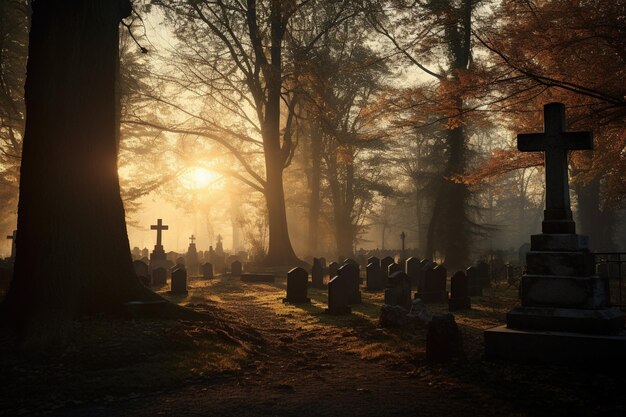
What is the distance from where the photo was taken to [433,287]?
1348cm

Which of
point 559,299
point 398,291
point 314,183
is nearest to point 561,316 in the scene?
point 559,299

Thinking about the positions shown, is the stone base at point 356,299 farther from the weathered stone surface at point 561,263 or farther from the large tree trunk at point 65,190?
the weathered stone surface at point 561,263

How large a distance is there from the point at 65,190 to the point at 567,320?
6.79 m

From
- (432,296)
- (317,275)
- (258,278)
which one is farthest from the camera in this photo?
(258,278)

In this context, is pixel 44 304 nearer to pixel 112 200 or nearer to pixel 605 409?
pixel 112 200

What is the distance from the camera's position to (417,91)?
13.8m

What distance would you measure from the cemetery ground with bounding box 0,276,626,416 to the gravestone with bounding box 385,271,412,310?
2.88m

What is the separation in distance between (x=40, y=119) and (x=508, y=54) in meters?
8.95

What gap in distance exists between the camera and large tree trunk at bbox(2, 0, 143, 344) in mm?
7145

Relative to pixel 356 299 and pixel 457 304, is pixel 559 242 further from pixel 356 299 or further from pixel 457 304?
pixel 356 299

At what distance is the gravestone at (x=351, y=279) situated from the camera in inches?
493

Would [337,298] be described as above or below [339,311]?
above

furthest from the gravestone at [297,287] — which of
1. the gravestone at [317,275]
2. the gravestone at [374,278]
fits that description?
the gravestone at [317,275]

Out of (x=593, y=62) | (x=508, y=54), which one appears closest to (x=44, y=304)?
(x=508, y=54)
